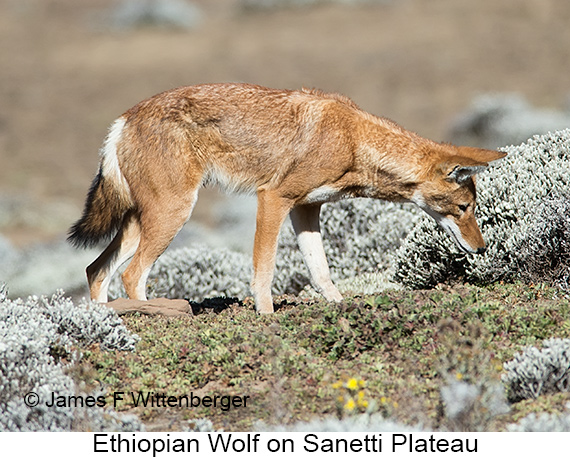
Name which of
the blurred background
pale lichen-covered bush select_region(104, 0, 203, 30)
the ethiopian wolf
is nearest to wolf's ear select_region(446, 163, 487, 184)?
the ethiopian wolf

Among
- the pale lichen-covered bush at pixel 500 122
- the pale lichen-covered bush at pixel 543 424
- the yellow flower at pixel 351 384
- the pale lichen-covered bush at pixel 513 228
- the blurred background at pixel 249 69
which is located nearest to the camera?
the pale lichen-covered bush at pixel 543 424

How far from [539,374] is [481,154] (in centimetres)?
285

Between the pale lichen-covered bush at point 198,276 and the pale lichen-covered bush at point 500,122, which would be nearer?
the pale lichen-covered bush at point 198,276

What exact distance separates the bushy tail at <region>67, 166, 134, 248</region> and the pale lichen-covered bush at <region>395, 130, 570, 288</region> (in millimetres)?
2988

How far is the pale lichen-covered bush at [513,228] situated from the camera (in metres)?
7.16

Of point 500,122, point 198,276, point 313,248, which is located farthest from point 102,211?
point 500,122

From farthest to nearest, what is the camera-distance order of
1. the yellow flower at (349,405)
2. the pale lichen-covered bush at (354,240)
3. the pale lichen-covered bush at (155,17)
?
the pale lichen-covered bush at (155,17), the pale lichen-covered bush at (354,240), the yellow flower at (349,405)

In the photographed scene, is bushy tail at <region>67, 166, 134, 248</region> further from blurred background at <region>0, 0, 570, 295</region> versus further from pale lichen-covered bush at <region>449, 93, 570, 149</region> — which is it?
pale lichen-covered bush at <region>449, 93, 570, 149</region>

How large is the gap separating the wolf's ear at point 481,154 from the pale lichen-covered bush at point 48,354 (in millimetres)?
3477

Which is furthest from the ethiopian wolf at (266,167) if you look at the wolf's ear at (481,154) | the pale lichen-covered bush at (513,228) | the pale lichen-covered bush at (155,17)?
the pale lichen-covered bush at (155,17)

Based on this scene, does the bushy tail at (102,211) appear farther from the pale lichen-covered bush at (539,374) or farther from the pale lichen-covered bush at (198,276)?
the pale lichen-covered bush at (539,374)

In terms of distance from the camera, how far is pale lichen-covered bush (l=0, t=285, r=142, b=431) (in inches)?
197

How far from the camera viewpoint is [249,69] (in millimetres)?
30078
